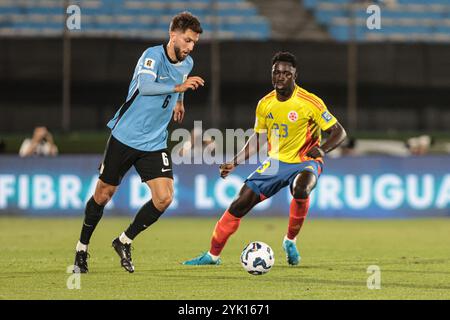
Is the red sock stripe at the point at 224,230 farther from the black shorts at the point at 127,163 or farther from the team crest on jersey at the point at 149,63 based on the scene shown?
the team crest on jersey at the point at 149,63

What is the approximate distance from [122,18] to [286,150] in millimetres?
11824

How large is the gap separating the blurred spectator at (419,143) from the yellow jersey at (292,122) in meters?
9.70

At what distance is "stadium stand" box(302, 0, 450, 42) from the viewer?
21.6 meters

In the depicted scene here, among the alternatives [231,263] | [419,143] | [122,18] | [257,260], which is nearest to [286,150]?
[231,263]

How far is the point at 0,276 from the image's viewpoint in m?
9.10

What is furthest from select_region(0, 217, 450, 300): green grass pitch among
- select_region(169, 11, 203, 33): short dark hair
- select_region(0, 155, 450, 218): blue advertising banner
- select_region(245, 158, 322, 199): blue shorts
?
select_region(169, 11, 203, 33): short dark hair

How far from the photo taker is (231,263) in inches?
→ 410

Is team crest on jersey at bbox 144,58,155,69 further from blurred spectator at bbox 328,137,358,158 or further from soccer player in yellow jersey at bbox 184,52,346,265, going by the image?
blurred spectator at bbox 328,137,358,158

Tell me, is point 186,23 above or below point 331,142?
above

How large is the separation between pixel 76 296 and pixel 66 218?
405 inches

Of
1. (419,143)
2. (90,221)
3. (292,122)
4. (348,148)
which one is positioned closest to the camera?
(90,221)

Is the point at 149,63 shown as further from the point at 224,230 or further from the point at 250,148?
the point at 224,230

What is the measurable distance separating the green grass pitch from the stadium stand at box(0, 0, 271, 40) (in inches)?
206

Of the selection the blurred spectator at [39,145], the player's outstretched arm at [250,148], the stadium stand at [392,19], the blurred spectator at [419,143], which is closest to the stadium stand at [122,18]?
the stadium stand at [392,19]
